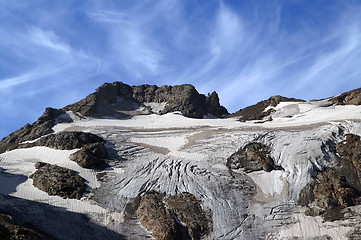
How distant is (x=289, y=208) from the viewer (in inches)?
891

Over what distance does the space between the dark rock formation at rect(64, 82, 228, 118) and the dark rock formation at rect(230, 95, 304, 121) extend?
542cm

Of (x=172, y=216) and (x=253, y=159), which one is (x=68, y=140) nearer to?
(x=172, y=216)

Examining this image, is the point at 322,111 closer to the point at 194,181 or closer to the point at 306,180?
the point at 306,180

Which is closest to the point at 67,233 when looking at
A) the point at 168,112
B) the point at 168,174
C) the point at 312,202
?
the point at 168,174

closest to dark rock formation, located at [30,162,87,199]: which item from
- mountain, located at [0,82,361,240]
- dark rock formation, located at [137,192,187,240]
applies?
mountain, located at [0,82,361,240]

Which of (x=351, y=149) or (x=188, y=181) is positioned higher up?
(x=351, y=149)

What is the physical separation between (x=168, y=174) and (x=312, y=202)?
455 inches

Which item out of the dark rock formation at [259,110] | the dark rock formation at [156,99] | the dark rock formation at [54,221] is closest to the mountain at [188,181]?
the dark rock formation at [54,221]

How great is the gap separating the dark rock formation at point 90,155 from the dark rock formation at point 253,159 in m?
12.2

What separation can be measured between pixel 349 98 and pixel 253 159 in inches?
787

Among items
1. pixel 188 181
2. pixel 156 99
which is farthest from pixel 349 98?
pixel 156 99

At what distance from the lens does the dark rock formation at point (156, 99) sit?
157 ft

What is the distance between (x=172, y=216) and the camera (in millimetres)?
21781

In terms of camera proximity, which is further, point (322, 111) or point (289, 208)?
point (322, 111)
